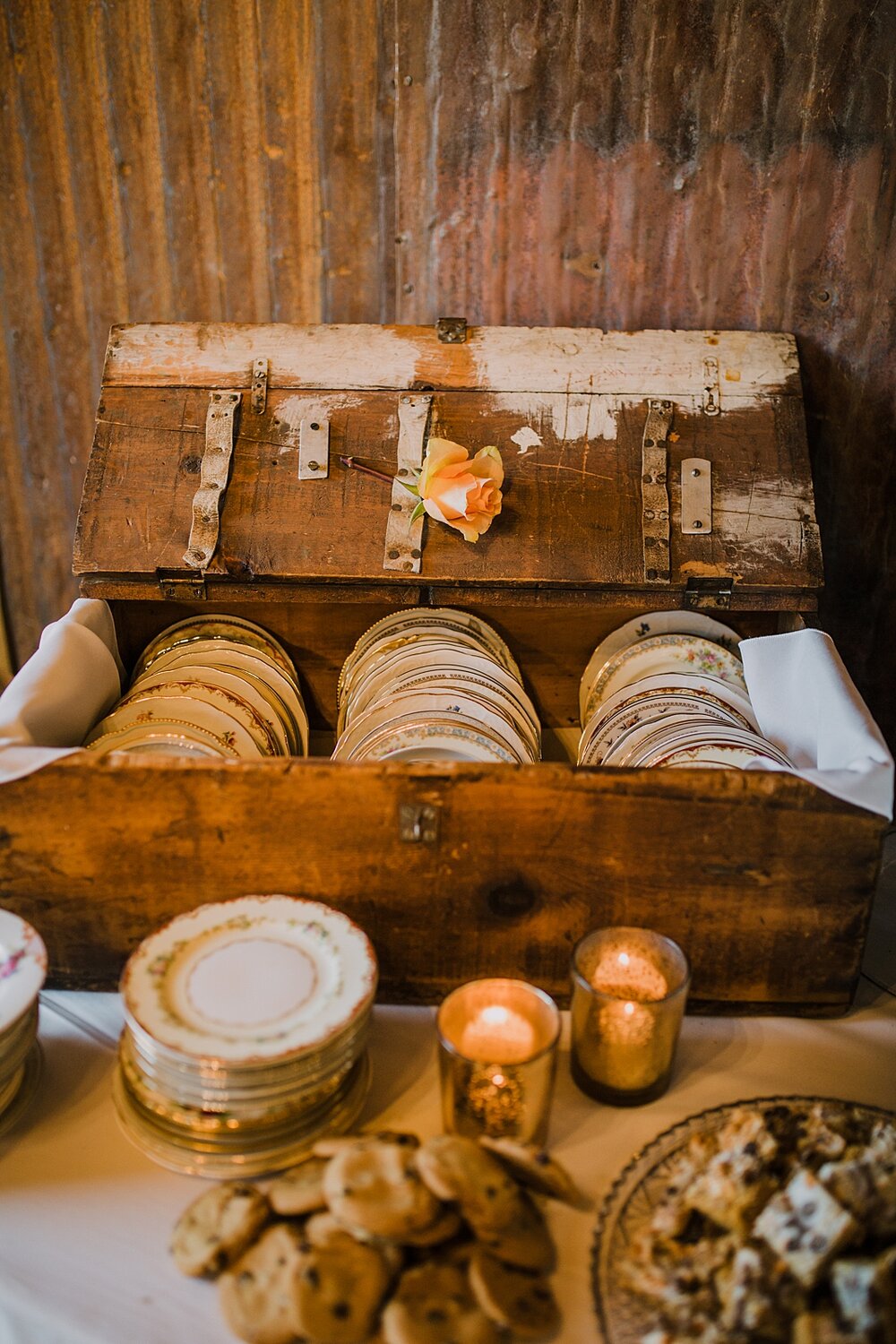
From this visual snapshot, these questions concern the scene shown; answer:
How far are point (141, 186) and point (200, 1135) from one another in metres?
1.90

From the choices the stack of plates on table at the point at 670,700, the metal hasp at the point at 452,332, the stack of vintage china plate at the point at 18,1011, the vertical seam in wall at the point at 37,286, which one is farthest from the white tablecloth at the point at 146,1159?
the vertical seam in wall at the point at 37,286

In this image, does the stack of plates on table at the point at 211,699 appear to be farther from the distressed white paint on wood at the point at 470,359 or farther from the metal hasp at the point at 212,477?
the distressed white paint on wood at the point at 470,359

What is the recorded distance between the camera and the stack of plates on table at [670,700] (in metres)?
1.53

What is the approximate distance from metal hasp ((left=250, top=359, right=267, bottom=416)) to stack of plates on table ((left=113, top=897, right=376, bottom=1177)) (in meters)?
1.10

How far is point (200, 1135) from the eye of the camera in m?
1.09

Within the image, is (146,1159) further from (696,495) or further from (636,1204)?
(696,495)

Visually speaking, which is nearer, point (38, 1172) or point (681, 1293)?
point (681, 1293)

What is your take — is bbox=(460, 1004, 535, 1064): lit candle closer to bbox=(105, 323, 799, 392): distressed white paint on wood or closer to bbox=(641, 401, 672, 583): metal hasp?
bbox=(641, 401, 672, 583): metal hasp

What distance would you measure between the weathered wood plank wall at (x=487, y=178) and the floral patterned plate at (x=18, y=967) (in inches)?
58.2

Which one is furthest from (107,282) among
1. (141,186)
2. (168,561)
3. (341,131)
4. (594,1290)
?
(594,1290)

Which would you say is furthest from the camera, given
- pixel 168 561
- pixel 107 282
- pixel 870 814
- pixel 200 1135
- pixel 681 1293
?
pixel 107 282

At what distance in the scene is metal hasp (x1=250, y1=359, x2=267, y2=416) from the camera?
196 centimetres

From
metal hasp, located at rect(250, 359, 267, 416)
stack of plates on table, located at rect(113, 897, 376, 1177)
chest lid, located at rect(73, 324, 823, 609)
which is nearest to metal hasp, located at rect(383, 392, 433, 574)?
chest lid, located at rect(73, 324, 823, 609)

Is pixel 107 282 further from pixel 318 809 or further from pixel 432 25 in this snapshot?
pixel 318 809
